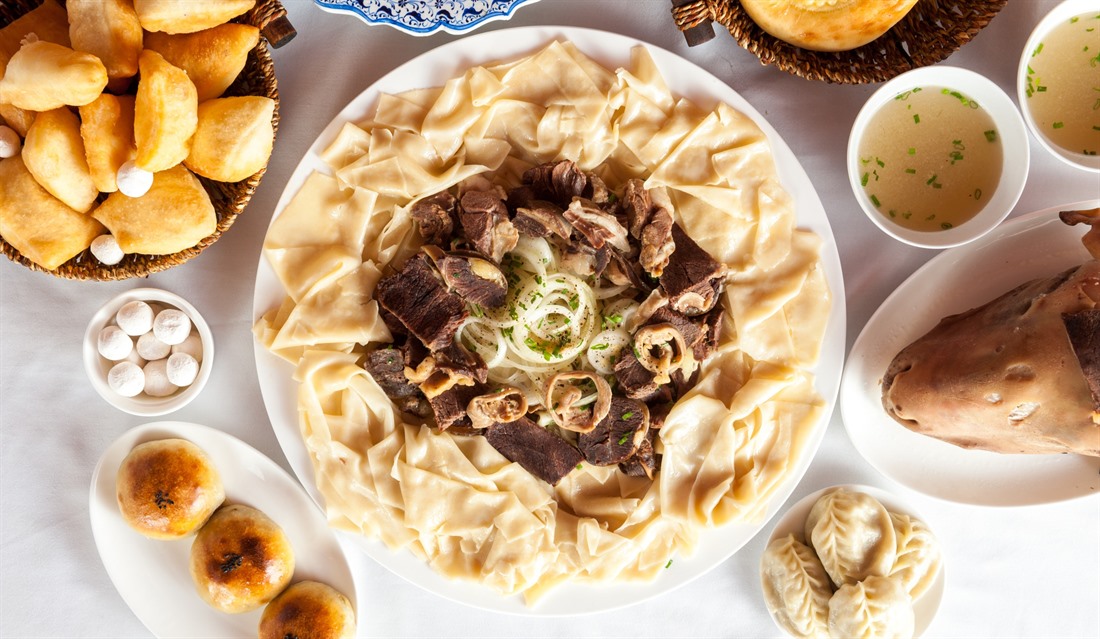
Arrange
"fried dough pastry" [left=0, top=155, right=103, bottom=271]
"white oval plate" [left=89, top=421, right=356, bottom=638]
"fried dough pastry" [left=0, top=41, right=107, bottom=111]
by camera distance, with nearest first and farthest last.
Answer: "fried dough pastry" [left=0, top=41, right=107, bottom=111] → "fried dough pastry" [left=0, top=155, right=103, bottom=271] → "white oval plate" [left=89, top=421, right=356, bottom=638]

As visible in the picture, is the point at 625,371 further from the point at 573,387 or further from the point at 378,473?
the point at 378,473

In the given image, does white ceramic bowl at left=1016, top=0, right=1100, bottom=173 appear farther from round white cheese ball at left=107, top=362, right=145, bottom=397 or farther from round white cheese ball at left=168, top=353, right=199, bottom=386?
round white cheese ball at left=107, top=362, right=145, bottom=397

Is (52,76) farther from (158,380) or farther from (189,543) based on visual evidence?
(189,543)

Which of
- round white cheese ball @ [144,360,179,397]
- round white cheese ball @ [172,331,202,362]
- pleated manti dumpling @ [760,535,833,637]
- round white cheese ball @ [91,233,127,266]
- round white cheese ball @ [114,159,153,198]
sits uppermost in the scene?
round white cheese ball @ [114,159,153,198]

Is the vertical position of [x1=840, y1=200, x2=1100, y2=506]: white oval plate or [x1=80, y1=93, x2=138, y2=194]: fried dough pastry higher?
[x1=80, y1=93, x2=138, y2=194]: fried dough pastry

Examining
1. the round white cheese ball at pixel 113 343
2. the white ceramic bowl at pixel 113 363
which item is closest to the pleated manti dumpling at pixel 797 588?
the white ceramic bowl at pixel 113 363

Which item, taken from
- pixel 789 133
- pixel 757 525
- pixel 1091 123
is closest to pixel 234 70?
pixel 789 133

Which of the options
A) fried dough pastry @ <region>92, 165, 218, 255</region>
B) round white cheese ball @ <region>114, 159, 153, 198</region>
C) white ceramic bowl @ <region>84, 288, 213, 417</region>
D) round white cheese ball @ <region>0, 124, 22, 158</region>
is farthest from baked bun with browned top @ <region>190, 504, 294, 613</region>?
round white cheese ball @ <region>0, 124, 22, 158</region>
